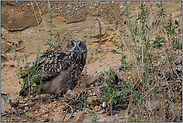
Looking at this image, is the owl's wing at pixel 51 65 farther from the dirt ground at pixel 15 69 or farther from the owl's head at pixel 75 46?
the dirt ground at pixel 15 69

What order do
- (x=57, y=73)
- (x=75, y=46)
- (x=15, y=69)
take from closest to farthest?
1. (x=57, y=73)
2. (x=75, y=46)
3. (x=15, y=69)

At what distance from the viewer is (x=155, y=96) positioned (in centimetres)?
281

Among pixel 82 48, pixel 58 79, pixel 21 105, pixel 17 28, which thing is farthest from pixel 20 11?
pixel 21 105

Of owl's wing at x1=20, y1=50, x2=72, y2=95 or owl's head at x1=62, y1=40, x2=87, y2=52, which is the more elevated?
owl's head at x1=62, y1=40, x2=87, y2=52

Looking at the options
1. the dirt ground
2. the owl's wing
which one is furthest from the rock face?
the owl's wing

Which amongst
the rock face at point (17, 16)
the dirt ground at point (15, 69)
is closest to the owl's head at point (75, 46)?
the dirt ground at point (15, 69)

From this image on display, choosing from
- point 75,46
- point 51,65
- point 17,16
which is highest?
point 17,16

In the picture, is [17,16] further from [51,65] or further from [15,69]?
[51,65]

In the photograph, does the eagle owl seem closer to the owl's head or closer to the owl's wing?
the owl's wing

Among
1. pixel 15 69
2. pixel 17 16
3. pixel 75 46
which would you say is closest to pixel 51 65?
pixel 75 46

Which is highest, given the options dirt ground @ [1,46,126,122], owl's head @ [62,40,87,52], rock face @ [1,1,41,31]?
rock face @ [1,1,41,31]

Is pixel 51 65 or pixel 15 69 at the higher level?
pixel 51 65

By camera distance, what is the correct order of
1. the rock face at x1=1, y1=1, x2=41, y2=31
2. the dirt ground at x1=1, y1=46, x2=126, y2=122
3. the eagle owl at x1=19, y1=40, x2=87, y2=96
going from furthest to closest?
the rock face at x1=1, y1=1, x2=41, y2=31 < the dirt ground at x1=1, y1=46, x2=126, y2=122 < the eagle owl at x1=19, y1=40, x2=87, y2=96

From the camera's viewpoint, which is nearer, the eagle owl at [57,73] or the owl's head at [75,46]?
the eagle owl at [57,73]
